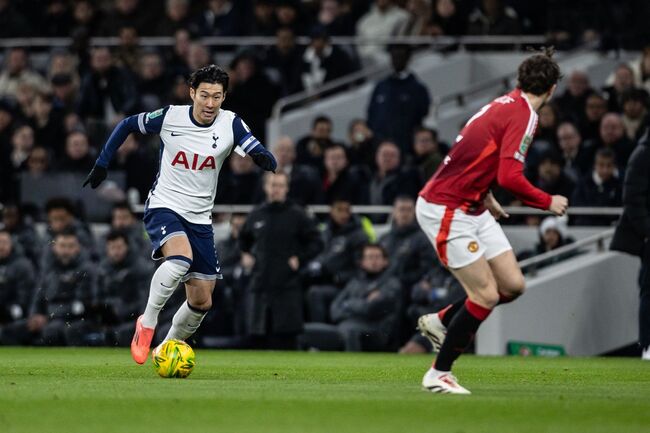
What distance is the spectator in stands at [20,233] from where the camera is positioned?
20188 millimetres

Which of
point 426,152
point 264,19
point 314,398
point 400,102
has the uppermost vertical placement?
point 264,19

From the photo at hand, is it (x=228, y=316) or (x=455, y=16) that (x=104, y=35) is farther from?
(x=228, y=316)

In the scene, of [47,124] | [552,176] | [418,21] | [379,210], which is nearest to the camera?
[552,176]

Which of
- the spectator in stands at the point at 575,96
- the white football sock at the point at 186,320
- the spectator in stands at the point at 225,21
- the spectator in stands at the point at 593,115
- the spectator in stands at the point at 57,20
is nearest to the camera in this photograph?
the white football sock at the point at 186,320

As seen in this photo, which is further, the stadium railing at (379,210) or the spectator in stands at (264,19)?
the spectator in stands at (264,19)

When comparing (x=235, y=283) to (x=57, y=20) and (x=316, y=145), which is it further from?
(x=57, y=20)

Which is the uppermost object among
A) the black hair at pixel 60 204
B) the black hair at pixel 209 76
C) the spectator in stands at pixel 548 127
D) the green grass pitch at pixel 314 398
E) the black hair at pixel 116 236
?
the spectator in stands at pixel 548 127

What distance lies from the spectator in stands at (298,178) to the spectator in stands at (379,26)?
4.80 m

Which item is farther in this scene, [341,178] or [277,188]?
[341,178]

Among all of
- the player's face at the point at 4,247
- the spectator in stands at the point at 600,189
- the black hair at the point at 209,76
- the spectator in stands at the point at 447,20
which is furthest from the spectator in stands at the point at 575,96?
the black hair at the point at 209,76

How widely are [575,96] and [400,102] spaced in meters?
2.43

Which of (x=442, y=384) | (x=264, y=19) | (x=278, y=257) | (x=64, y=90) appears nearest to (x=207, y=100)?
(x=442, y=384)

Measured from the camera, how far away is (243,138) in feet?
41.4

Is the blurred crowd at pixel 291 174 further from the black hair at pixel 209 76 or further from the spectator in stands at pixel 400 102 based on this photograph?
the black hair at pixel 209 76
